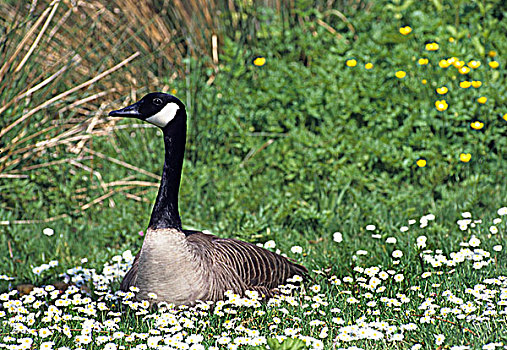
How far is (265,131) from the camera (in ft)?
22.8

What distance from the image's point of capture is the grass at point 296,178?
13.1 ft

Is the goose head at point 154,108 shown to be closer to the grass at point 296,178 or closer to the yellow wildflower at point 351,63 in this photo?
the grass at point 296,178

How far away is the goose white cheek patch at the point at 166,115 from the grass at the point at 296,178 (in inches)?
→ 44.6

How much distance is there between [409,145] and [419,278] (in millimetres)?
2214

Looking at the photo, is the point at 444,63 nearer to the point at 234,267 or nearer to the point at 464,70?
the point at 464,70

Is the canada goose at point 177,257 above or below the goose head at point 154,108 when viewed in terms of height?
below

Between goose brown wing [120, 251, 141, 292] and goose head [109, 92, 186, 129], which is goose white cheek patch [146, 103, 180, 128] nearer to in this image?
goose head [109, 92, 186, 129]

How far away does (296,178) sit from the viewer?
6441mm

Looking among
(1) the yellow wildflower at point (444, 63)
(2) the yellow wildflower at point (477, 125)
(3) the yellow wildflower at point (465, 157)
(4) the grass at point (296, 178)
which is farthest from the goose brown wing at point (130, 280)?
(1) the yellow wildflower at point (444, 63)

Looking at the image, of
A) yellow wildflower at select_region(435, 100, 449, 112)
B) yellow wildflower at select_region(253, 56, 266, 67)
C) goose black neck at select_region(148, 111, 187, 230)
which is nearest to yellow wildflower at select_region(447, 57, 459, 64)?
yellow wildflower at select_region(435, 100, 449, 112)

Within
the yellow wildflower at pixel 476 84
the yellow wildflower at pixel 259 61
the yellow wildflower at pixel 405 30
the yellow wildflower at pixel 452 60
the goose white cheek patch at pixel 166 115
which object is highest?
the goose white cheek patch at pixel 166 115

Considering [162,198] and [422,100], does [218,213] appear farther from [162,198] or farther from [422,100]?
[422,100]

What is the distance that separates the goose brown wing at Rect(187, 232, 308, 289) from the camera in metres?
4.32

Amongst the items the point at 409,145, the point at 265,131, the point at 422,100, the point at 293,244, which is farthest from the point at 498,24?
the point at 293,244
